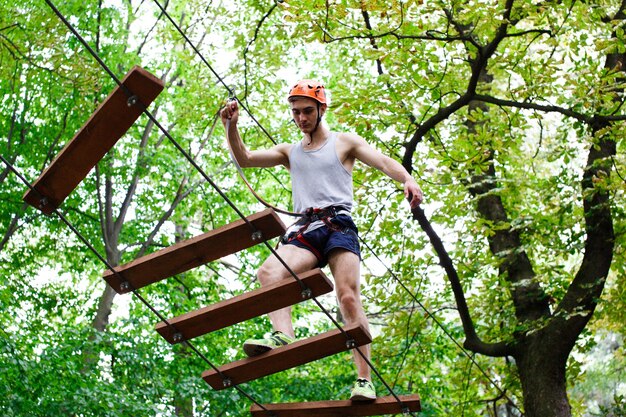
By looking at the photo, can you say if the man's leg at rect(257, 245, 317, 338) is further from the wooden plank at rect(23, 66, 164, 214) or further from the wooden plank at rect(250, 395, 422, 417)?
the wooden plank at rect(23, 66, 164, 214)

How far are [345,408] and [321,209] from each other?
1058 mm

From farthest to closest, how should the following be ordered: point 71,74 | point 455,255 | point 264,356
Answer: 1. point 71,74
2. point 455,255
3. point 264,356

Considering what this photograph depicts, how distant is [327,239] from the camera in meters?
4.59

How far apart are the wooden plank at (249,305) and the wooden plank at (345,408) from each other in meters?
0.77

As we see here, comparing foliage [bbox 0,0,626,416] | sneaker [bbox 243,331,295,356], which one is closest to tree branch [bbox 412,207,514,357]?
foliage [bbox 0,0,626,416]

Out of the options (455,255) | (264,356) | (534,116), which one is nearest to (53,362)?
(455,255)

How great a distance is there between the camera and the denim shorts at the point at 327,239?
4.55 meters

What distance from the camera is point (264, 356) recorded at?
4418 millimetres

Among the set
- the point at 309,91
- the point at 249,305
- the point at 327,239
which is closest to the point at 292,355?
the point at 249,305

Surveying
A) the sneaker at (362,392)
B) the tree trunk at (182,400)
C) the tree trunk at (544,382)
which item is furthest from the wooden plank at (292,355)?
the tree trunk at (182,400)

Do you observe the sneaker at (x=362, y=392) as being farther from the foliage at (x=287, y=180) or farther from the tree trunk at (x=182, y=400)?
the tree trunk at (x=182, y=400)

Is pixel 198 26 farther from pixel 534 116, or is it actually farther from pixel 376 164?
pixel 376 164

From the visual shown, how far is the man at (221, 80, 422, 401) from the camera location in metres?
4.52

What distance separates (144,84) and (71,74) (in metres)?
8.31
